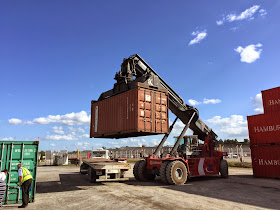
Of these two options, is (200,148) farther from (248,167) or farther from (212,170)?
(248,167)

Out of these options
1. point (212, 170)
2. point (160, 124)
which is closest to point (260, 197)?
point (160, 124)

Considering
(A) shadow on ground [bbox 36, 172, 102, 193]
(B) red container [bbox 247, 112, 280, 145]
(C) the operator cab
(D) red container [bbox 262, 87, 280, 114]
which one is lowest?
(A) shadow on ground [bbox 36, 172, 102, 193]

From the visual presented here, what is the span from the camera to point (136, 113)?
33.8 feet

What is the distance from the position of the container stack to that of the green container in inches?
580

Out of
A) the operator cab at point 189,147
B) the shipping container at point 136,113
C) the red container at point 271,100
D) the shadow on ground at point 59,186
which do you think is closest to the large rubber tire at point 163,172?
the shipping container at point 136,113

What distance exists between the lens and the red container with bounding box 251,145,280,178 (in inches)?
571

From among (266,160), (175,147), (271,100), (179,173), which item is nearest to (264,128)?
(271,100)

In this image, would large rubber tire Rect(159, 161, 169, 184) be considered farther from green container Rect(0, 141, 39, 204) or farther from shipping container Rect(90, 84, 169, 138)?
green container Rect(0, 141, 39, 204)

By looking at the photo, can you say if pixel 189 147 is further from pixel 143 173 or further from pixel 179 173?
pixel 143 173

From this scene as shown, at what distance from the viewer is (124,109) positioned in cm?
1108

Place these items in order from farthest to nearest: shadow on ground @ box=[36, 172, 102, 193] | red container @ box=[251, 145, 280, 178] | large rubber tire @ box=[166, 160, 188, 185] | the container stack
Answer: the container stack
red container @ box=[251, 145, 280, 178]
large rubber tire @ box=[166, 160, 188, 185]
shadow on ground @ box=[36, 172, 102, 193]

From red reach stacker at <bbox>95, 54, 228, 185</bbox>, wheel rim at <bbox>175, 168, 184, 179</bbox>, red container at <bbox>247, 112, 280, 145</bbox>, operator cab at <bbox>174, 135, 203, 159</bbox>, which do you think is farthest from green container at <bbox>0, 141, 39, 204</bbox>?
red container at <bbox>247, 112, 280, 145</bbox>

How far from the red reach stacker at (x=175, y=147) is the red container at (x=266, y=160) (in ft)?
8.73

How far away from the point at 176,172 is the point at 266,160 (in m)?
7.73
